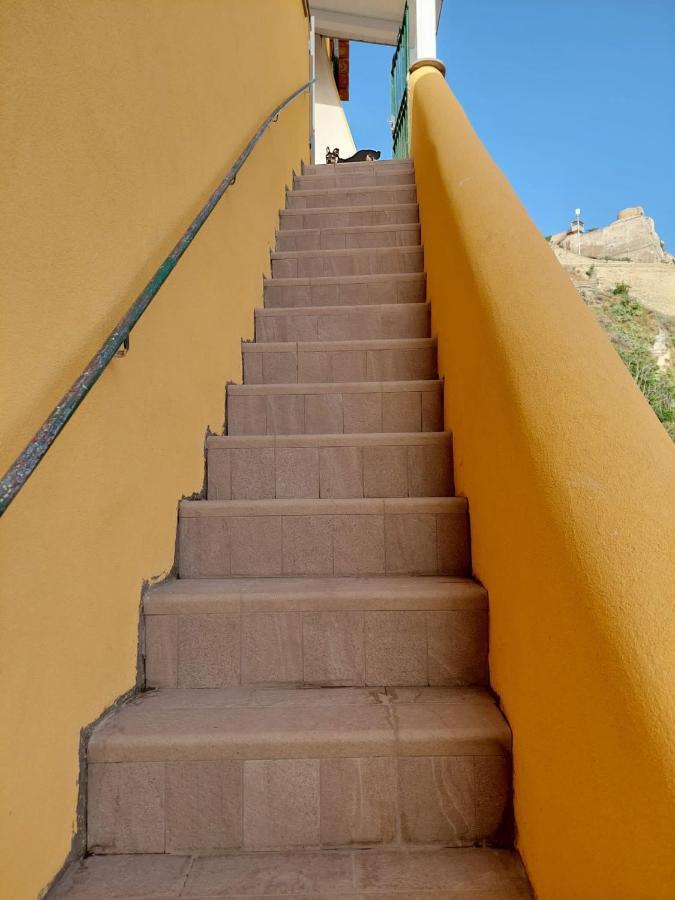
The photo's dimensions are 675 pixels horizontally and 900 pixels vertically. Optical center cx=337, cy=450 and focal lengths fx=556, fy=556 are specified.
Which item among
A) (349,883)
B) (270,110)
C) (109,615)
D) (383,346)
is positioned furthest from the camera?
(270,110)

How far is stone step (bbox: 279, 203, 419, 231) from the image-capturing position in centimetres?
351

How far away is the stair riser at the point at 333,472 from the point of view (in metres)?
1.86

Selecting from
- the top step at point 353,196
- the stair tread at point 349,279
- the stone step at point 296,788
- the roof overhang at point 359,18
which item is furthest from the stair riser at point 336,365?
the roof overhang at point 359,18

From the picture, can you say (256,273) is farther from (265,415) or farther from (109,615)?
(109,615)

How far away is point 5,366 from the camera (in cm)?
94

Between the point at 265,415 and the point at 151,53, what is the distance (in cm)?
119

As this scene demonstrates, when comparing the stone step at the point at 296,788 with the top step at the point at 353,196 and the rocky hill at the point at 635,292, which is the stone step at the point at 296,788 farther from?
the top step at the point at 353,196

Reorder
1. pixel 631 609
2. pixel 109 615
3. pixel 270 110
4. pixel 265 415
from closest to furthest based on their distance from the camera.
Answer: pixel 631 609, pixel 109 615, pixel 265 415, pixel 270 110

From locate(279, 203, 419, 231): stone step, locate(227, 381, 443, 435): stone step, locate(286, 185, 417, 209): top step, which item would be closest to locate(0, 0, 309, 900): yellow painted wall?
locate(227, 381, 443, 435): stone step

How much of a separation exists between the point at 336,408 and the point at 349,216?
1.95 metres

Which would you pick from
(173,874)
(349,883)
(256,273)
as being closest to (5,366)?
(173,874)

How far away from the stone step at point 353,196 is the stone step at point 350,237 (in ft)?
1.59

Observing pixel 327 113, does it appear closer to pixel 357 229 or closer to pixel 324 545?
pixel 357 229

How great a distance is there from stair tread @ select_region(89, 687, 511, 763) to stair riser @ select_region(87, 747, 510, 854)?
2 centimetres
